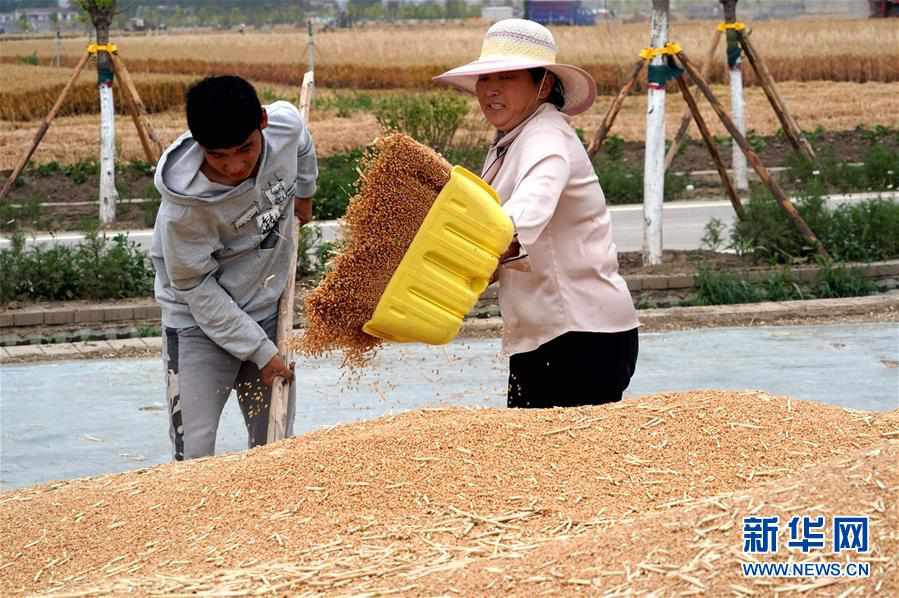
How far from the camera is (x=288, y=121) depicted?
15.8 feet

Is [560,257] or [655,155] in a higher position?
[560,257]

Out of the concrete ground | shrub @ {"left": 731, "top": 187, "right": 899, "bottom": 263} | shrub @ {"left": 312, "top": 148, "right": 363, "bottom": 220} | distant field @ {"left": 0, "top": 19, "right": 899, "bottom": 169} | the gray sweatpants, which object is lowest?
distant field @ {"left": 0, "top": 19, "right": 899, "bottom": 169}

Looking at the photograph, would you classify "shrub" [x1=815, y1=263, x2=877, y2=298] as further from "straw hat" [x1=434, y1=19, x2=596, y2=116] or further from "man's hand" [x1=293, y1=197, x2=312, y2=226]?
"straw hat" [x1=434, y1=19, x2=596, y2=116]

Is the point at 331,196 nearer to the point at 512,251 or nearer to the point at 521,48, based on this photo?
the point at 521,48

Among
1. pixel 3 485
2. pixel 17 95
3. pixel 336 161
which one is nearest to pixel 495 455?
pixel 3 485

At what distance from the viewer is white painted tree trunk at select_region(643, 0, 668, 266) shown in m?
10.5

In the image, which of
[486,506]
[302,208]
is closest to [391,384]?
[302,208]

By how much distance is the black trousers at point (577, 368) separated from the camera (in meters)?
4.49

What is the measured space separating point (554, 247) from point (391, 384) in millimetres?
3049

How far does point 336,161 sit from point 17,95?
12925mm

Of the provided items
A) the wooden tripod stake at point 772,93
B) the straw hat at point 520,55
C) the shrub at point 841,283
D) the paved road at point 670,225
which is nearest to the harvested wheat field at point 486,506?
the straw hat at point 520,55

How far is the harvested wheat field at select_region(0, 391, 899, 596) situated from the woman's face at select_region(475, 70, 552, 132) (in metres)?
0.85

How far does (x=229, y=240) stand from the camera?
15.4ft

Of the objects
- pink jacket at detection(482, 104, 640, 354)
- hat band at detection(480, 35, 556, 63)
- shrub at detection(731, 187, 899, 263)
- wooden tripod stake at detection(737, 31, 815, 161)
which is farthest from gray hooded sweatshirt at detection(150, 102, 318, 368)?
wooden tripod stake at detection(737, 31, 815, 161)
